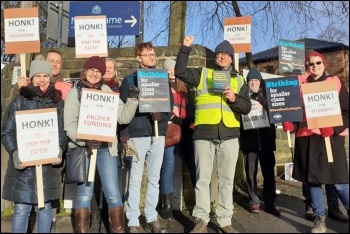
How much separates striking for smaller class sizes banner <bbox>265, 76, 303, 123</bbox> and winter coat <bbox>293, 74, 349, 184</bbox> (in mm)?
304

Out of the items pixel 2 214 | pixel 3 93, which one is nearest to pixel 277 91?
pixel 2 214

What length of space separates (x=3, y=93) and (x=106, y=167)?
A: 3416mm

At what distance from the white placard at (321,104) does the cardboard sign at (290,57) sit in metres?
3.39

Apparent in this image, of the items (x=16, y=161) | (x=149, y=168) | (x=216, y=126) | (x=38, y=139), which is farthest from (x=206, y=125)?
(x=16, y=161)

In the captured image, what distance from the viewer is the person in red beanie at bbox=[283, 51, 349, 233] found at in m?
4.41

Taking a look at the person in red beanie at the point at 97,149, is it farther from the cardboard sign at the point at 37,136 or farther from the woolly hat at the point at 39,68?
the woolly hat at the point at 39,68

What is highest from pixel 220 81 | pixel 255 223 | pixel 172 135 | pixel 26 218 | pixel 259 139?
pixel 220 81

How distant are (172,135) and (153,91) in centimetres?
68

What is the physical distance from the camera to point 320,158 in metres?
4.45

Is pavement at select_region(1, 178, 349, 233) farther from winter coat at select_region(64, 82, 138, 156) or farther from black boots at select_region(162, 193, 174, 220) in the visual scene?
winter coat at select_region(64, 82, 138, 156)

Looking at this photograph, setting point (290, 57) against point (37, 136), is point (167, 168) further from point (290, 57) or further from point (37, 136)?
point (290, 57)

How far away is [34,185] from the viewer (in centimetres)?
380

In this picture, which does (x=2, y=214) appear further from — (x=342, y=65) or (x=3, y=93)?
(x=342, y=65)

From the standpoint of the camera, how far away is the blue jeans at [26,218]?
379 centimetres
